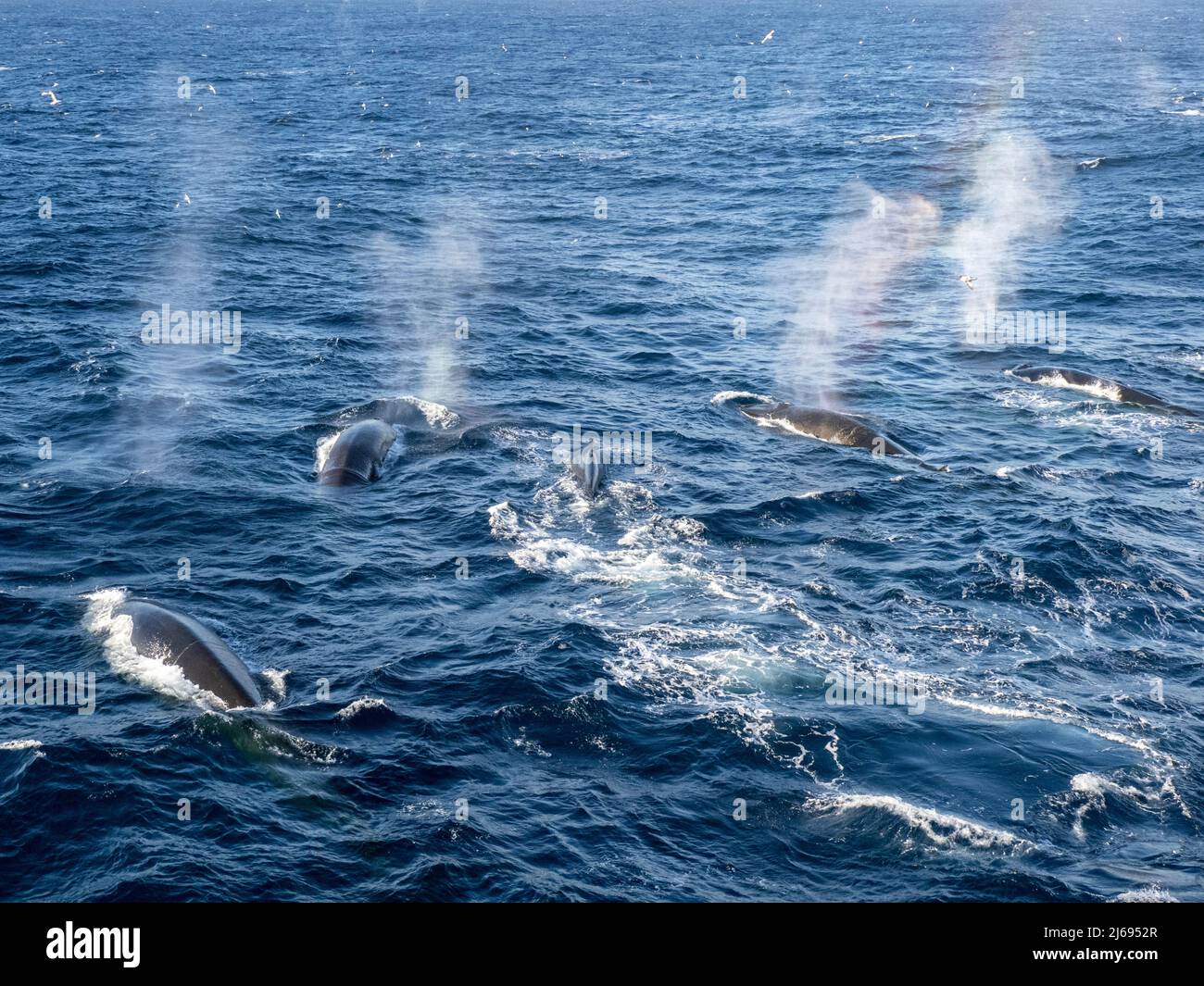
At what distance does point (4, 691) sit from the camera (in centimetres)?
3816

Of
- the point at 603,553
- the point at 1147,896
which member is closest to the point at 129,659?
the point at 603,553

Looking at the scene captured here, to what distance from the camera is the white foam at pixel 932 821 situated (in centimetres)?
3247

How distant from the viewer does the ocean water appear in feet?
107

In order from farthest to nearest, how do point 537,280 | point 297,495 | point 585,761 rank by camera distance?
point 537,280, point 297,495, point 585,761

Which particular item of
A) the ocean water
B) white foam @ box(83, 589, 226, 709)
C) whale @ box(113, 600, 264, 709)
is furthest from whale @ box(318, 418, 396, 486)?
whale @ box(113, 600, 264, 709)

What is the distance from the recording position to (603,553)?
47469 mm

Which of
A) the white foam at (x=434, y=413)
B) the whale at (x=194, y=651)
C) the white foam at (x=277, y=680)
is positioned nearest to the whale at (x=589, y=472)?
the white foam at (x=434, y=413)

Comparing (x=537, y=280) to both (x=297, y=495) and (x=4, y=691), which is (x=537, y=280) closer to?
(x=297, y=495)

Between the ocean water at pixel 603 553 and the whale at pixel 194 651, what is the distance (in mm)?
709

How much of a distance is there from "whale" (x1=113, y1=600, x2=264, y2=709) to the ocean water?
709 millimetres

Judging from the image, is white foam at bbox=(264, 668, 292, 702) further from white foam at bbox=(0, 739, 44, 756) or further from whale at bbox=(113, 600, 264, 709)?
white foam at bbox=(0, 739, 44, 756)

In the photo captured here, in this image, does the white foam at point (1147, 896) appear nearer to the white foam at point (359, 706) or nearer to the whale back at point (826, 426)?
the white foam at point (359, 706)

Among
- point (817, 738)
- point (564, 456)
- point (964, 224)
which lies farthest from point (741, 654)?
point (964, 224)

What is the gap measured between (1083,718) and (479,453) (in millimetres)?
29275
